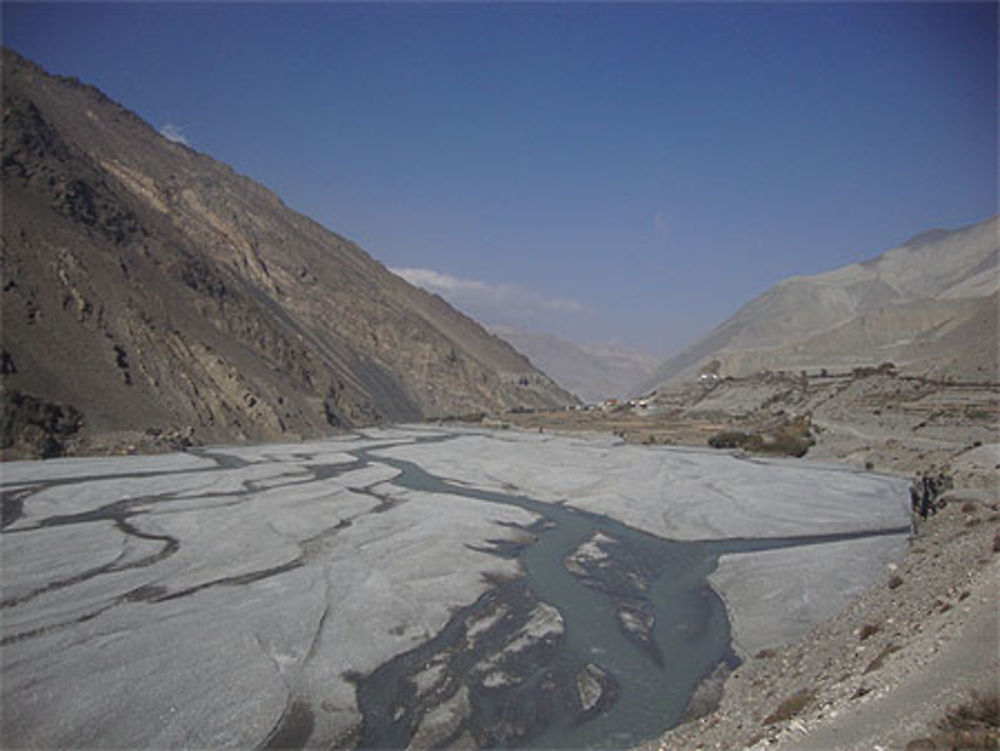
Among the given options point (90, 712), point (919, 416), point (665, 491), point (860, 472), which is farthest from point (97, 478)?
point (919, 416)

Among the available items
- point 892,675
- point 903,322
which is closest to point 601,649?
point 892,675

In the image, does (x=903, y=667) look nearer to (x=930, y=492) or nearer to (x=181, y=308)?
(x=930, y=492)

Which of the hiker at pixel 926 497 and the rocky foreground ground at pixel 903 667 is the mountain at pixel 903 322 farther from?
the rocky foreground ground at pixel 903 667

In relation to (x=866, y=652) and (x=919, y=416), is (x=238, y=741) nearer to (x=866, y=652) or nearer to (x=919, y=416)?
(x=866, y=652)

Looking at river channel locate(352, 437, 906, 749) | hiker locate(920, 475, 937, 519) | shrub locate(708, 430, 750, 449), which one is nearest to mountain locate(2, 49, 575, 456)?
river channel locate(352, 437, 906, 749)

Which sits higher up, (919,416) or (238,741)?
(919,416)

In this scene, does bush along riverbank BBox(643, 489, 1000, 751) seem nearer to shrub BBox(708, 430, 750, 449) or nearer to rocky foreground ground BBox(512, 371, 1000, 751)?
rocky foreground ground BBox(512, 371, 1000, 751)
